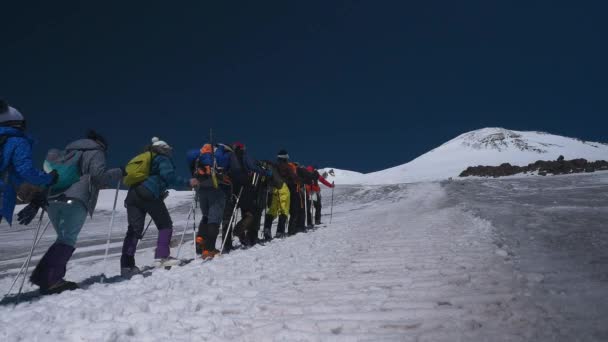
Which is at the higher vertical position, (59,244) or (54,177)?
(54,177)

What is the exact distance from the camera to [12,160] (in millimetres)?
3746

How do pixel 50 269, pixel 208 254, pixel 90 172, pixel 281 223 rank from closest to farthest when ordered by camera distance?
pixel 50 269 < pixel 90 172 < pixel 208 254 < pixel 281 223

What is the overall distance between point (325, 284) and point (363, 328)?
143cm

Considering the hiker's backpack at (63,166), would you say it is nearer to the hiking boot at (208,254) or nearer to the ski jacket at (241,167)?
the hiking boot at (208,254)

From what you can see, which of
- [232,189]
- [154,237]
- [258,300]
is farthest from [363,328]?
[154,237]

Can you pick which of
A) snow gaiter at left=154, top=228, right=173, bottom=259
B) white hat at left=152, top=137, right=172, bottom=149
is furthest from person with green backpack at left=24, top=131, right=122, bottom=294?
snow gaiter at left=154, top=228, right=173, bottom=259

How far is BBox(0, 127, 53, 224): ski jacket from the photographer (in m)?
3.72

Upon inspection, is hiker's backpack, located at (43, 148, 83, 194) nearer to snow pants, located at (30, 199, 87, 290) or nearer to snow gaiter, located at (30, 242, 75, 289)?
snow pants, located at (30, 199, 87, 290)

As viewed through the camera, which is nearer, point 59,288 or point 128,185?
point 59,288

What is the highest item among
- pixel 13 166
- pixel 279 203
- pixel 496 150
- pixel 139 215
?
pixel 496 150

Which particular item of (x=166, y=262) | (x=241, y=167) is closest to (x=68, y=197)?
(x=166, y=262)

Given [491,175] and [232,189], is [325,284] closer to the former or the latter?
[232,189]

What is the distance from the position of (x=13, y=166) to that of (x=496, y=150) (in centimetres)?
11325

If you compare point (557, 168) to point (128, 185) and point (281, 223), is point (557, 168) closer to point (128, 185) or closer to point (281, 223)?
point (281, 223)
